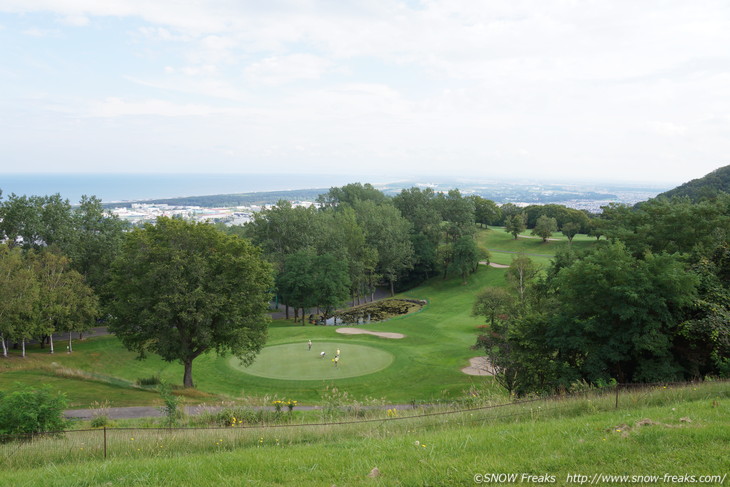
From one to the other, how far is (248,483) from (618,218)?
3851cm

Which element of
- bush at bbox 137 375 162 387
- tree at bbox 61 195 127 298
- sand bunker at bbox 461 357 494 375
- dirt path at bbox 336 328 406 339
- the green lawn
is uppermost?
tree at bbox 61 195 127 298

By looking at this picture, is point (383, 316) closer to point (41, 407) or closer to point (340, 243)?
point (340, 243)

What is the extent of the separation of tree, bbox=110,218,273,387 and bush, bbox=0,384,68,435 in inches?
401

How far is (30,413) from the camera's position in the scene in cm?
1148

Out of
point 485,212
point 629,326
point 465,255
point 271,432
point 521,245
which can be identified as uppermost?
point 485,212

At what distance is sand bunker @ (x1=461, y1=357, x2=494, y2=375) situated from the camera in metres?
29.0

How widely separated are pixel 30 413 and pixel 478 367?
2538cm

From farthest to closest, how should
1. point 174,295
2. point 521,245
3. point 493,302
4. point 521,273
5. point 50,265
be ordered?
point 521,245
point 521,273
point 493,302
point 50,265
point 174,295

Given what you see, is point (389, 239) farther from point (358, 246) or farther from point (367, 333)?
point (367, 333)

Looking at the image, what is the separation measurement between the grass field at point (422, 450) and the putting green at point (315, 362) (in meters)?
15.6

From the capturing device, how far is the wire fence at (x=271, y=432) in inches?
387

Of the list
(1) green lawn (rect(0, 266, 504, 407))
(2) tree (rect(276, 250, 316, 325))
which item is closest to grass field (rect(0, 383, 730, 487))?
(1) green lawn (rect(0, 266, 504, 407))

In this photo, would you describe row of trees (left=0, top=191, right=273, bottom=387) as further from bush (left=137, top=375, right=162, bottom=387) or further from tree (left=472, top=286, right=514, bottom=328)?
tree (left=472, top=286, right=514, bottom=328)

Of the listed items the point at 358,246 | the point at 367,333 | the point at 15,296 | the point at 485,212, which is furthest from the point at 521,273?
the point at 485,212
